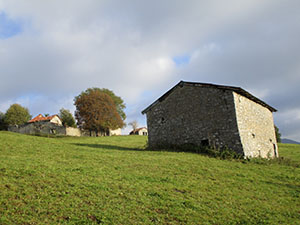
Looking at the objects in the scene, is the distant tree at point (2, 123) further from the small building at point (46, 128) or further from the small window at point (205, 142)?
the small window at point (205, 142)

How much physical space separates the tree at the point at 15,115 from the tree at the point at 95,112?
79.2 feet

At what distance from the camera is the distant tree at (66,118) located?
64.2m

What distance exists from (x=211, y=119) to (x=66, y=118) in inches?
2129

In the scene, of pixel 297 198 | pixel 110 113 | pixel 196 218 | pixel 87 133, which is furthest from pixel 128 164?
pixel 87 133

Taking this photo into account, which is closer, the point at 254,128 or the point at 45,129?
the point at 254,128

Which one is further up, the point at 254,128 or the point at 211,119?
the point at 211,119

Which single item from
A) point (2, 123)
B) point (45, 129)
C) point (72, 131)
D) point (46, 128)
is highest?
point (2, 123)

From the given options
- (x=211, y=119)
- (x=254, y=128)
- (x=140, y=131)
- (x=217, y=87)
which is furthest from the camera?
(x=140, y=131)

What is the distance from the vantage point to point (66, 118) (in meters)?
64.6

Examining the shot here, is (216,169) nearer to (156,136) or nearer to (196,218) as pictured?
(196,218)

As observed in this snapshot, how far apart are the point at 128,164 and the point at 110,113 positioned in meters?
41.9

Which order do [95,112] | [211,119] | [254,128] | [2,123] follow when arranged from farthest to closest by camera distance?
[2,123] < [95,112] < [254,128] < [211,119]

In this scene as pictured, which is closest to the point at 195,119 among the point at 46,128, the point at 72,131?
the point at 72,131

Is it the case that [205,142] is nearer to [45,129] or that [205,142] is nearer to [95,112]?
[95,112]
